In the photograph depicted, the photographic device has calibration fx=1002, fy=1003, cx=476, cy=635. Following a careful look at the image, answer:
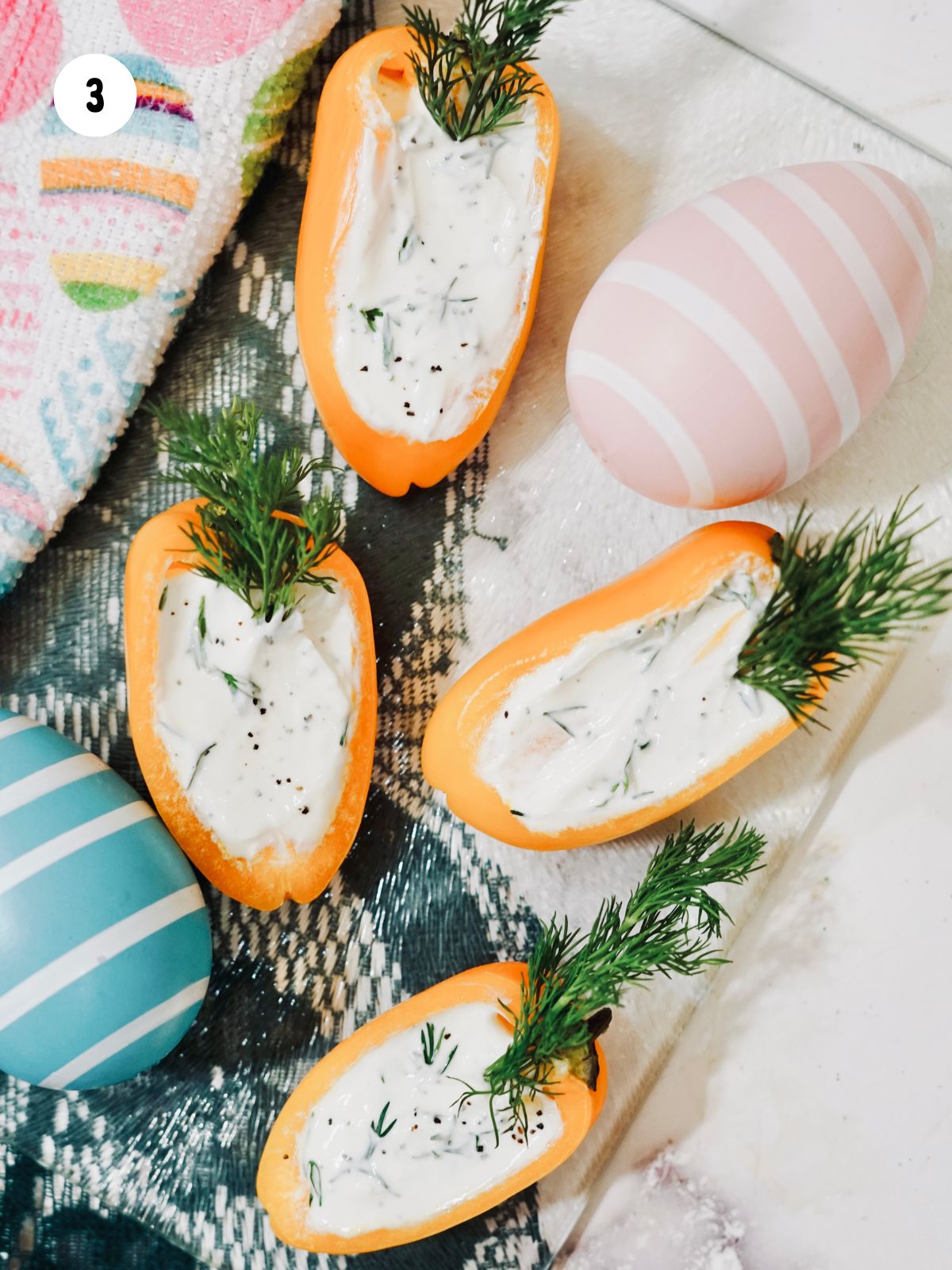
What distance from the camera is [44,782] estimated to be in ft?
2.06

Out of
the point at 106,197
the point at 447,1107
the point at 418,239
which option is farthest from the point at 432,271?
the point at 447,1107

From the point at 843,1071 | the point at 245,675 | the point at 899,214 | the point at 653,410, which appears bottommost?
the point at 843,1071

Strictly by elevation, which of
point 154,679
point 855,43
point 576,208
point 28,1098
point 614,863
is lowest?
point 28,1098

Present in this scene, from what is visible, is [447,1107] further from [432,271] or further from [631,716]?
[432,271]

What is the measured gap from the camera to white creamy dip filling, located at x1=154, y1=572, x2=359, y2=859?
662mm

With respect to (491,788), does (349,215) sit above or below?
above

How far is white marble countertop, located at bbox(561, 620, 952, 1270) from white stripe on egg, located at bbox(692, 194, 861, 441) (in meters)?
0.23

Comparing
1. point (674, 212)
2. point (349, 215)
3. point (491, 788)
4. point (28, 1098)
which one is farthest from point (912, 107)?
point (28, 1098)

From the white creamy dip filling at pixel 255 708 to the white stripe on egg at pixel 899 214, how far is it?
0.42 m

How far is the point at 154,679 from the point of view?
66 cm

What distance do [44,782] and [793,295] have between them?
1.78 feet

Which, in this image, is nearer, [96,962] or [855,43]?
[96,962]

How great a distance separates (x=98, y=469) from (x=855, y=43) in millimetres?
639

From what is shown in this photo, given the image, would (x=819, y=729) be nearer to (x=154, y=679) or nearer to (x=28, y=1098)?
(x=154, y=679)
